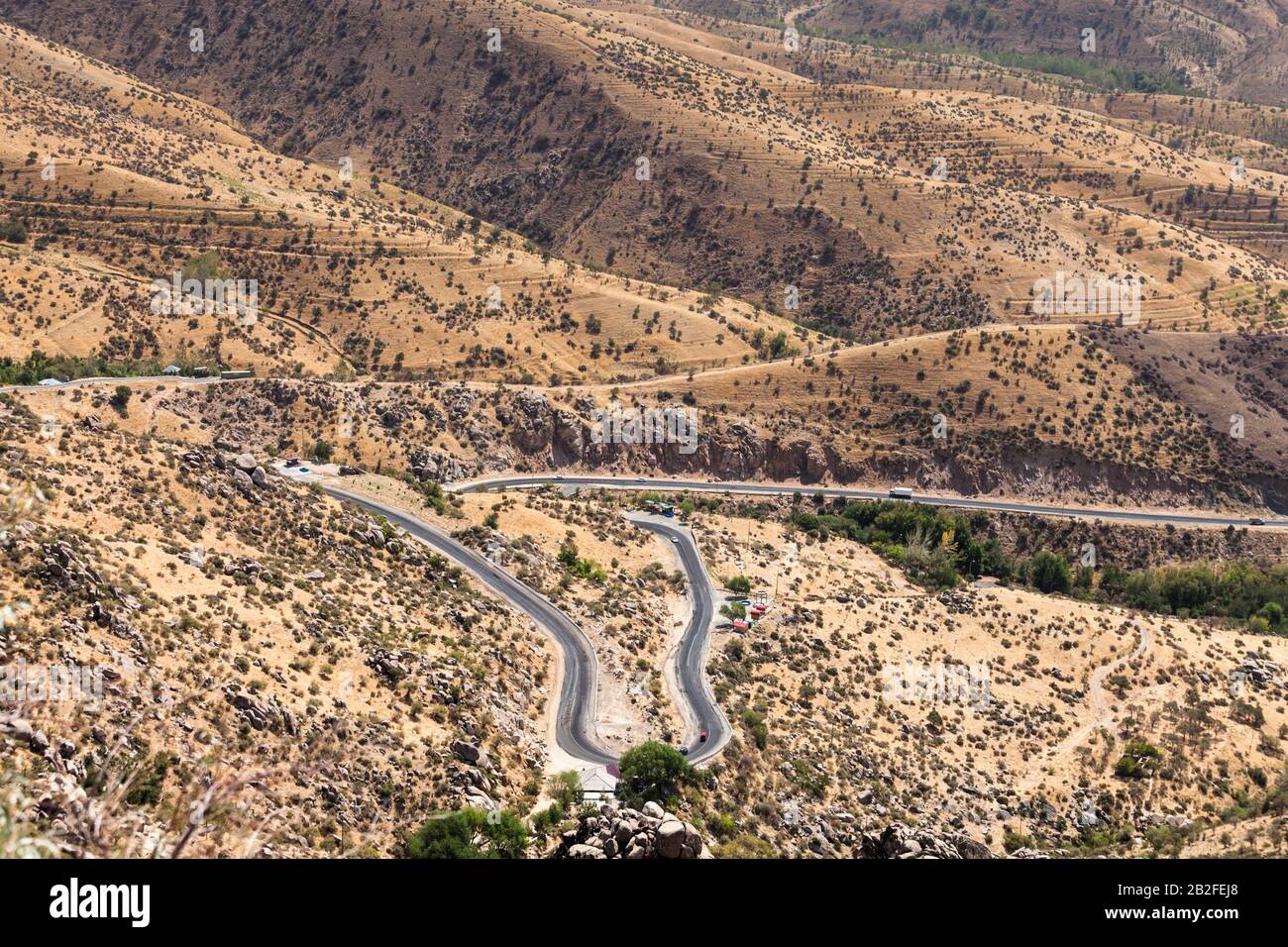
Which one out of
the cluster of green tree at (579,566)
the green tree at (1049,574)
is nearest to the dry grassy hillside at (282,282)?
the green tree at (1049,574)

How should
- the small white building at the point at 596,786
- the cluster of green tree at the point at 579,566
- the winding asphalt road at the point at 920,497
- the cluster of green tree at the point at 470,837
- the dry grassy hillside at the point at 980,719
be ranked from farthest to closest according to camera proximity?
the winding asphalt road at the point at 920,497 < the cluster of green tree at the point at 579,566 < the dry grassy hillside at the point at 980,719 < the small white building at the point at 596,786 < the cluster of green tree at the point at 470,837

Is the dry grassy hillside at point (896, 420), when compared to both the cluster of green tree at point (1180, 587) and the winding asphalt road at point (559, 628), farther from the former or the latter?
the winding asphalt road at point (559, 628)

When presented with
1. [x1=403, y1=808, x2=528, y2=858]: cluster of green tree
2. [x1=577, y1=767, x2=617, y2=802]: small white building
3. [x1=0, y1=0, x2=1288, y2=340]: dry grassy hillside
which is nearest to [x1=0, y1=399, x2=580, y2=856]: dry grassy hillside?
[x1=403, y1=808, x2=528, y2=858]: cluster of green tree

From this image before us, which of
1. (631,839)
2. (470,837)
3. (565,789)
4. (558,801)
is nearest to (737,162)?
(565,789)

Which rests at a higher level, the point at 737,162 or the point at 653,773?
the point at 737,162

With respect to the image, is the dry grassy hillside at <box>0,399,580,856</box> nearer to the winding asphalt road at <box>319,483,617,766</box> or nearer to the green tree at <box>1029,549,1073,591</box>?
the winding asphalt road at <box>319,483,617,766</box>

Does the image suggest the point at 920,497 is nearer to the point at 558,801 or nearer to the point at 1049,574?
the point at 1049,574

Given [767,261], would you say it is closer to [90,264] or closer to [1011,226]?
[1011,226]
